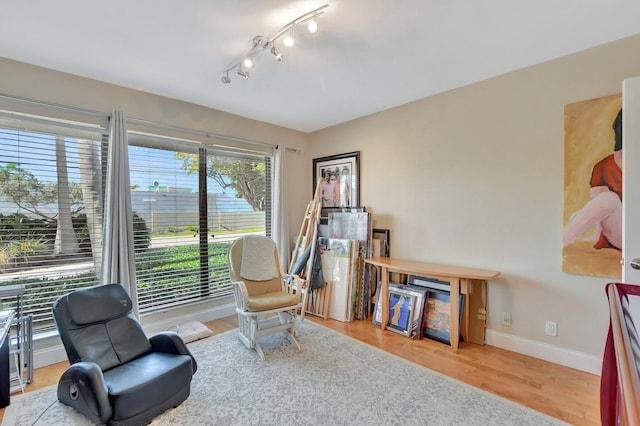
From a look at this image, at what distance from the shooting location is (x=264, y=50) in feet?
7.56

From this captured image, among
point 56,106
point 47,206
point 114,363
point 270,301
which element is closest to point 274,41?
point 56,106

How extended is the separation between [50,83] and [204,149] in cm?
145

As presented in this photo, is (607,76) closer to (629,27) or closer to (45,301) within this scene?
(629,27)

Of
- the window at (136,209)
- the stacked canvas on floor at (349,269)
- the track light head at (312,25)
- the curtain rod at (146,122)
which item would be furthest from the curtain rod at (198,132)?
the track light head at (312,25)

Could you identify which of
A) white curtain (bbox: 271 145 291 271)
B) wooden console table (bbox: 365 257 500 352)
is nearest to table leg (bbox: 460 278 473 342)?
wooden console table (bbox: 365 257 500 352)

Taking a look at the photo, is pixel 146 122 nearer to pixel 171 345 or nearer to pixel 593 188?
pixel 171 345

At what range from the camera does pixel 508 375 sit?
2.35 meters

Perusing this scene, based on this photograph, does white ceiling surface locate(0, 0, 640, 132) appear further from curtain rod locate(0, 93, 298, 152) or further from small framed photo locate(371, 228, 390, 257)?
small framed photo locate(371, 228, 390, 257)

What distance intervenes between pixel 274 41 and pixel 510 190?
241cm

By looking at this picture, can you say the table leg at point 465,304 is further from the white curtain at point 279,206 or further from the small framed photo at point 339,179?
the white curtain at point 279,206

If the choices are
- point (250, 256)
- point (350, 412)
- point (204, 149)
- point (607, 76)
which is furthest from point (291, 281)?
point (607, 76)

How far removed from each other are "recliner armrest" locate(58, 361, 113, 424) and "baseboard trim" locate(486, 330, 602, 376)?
3.09m

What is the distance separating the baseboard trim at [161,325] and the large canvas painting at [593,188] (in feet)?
11.8

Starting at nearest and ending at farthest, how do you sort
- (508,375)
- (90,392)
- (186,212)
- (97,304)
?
(90,392), (97,304), (508,375), (186,212)
